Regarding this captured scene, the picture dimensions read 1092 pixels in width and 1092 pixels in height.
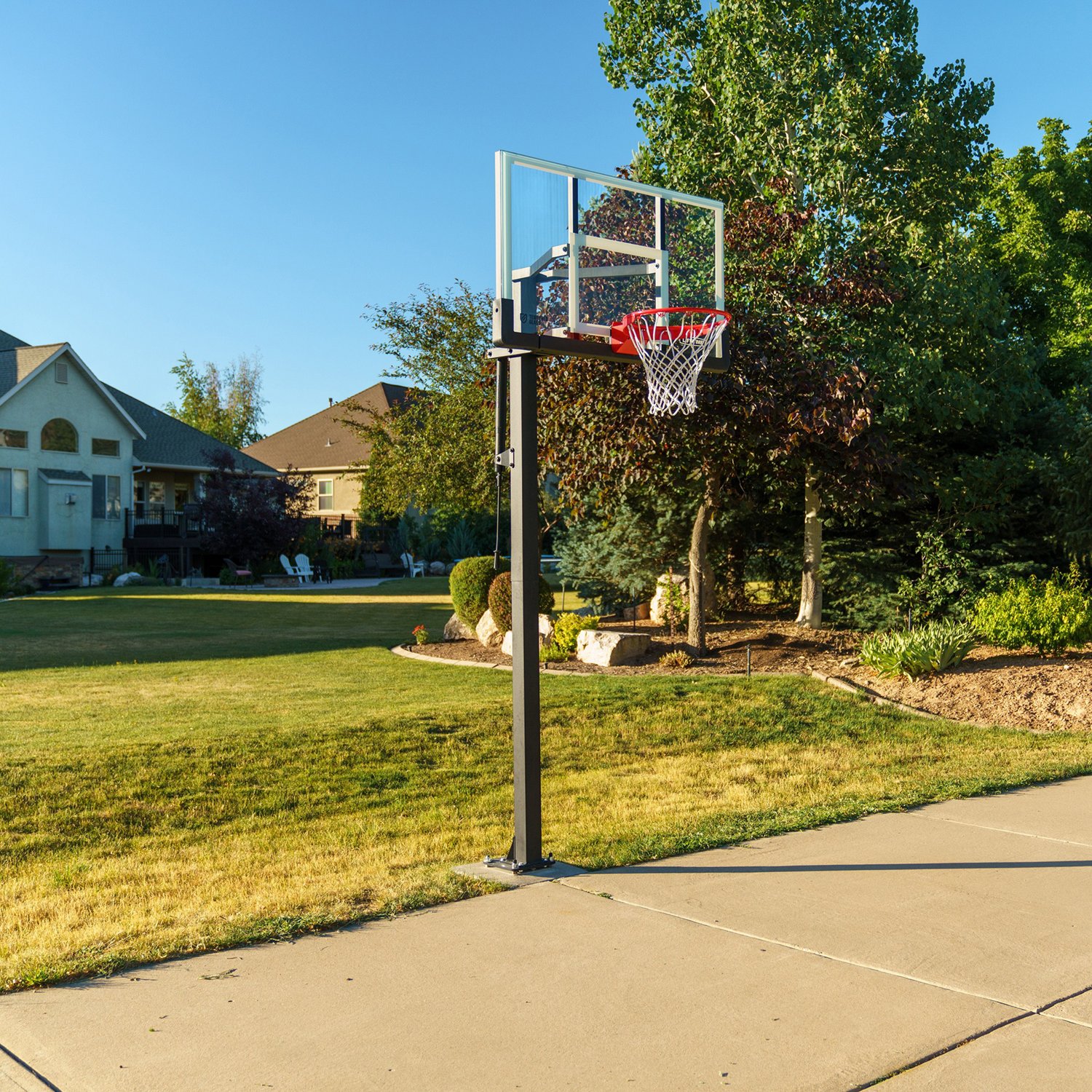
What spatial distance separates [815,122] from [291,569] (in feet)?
72.9

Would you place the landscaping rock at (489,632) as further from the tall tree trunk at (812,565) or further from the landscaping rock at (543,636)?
the tall tree trunk at (812,565)

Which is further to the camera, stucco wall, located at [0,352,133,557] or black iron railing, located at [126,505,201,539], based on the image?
black iron railing, located at [126,505,201,539]

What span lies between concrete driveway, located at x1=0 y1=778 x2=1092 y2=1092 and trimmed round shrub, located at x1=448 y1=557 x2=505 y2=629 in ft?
38.5

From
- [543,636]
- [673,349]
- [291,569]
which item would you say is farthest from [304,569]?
[673,349]

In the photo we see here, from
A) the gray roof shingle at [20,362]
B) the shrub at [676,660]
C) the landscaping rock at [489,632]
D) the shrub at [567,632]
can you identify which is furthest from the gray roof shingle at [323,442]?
the shrub at [676,660]

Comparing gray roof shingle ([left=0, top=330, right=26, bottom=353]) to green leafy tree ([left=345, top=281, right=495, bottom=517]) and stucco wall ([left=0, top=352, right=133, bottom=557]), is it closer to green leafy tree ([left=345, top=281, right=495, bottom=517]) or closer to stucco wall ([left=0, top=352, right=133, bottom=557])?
stucco wall ([left=0, top=352, right=133, bottom=557])

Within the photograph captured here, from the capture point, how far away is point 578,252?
302 inches

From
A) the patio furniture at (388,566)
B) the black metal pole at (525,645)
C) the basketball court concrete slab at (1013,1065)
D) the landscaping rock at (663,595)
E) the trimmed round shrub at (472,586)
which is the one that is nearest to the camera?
the basketball court concrete slab at (1013,1065)

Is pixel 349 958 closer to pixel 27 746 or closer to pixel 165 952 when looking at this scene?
pixel 165 952

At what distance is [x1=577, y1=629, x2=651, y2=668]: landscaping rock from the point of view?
14.9 meters

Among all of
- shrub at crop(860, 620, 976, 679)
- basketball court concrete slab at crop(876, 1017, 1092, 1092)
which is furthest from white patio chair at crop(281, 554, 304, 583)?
basketball court concrete slab at crop(876, 1017, 1092, 1092)

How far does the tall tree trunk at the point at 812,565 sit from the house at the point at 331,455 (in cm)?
2944

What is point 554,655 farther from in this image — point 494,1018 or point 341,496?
point 341,496

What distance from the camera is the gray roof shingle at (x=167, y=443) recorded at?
129ft
